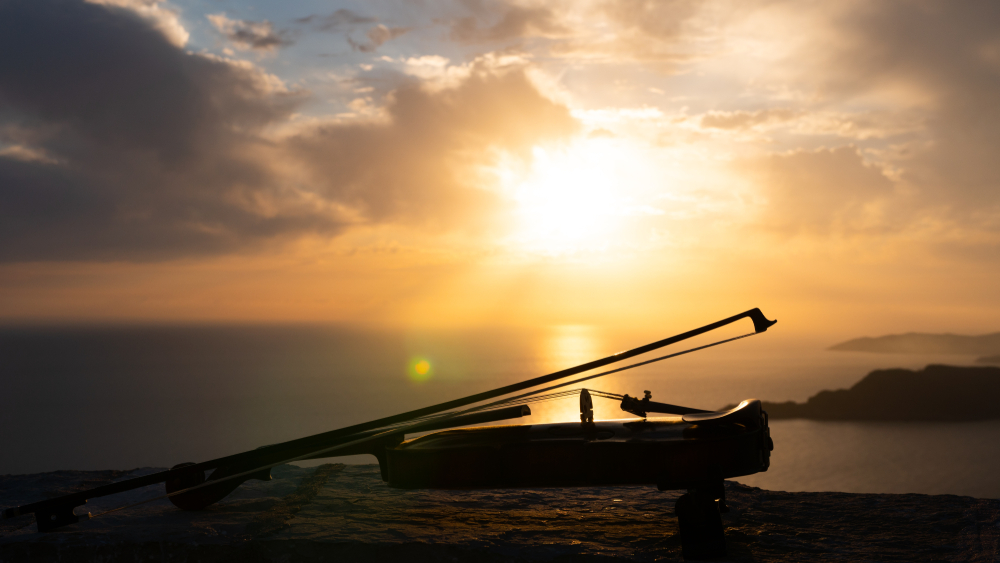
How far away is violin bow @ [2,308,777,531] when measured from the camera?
433cm

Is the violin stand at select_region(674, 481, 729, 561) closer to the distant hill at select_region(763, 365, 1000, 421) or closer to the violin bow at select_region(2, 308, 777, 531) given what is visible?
the violin bow at select_region(2, 308, 777, 531)

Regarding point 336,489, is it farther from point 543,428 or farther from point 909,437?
point 909,437

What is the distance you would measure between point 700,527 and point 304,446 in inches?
123

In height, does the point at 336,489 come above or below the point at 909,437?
above

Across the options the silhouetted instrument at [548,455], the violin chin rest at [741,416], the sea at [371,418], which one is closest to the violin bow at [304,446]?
the silhouetted instrument at [548,455]

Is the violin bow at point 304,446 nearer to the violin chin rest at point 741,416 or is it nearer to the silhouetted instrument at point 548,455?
the silhouetted instrument at point 548,455

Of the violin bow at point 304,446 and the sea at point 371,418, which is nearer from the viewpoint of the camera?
the violin bow at point 304,446

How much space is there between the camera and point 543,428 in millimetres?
4781

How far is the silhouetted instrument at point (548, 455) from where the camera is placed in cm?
415

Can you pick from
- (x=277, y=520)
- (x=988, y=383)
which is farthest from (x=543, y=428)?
(x=988, y=383)

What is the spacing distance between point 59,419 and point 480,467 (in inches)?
6963

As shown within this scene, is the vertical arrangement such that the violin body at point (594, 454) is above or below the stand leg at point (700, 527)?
above

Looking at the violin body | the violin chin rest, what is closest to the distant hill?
the violin chin rest

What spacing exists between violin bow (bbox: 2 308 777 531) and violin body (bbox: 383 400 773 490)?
33cm
